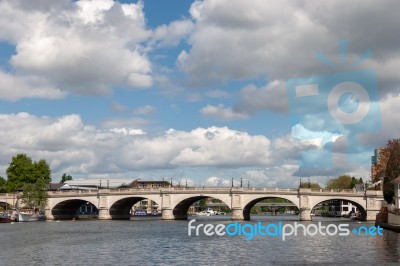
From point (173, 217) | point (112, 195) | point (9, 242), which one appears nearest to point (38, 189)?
point (112, 195)

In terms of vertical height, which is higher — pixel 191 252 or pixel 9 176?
pixel 9 176

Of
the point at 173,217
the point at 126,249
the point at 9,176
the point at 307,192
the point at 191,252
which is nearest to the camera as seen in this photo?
the point at 191,252

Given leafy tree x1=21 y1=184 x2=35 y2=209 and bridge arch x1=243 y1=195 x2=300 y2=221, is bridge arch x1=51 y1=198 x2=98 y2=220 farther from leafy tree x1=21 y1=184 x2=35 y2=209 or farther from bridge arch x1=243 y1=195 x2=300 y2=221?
bridge arch x1=243 y1=195 x2=300 y2=221

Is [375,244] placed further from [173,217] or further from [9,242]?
[173,217]

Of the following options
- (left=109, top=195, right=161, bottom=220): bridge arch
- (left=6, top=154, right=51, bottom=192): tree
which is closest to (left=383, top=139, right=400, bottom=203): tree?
(left=109, top=195, right=161, bottom=220): bridge arch

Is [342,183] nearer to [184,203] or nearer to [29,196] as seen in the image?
[184,203]

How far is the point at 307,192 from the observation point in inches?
4860

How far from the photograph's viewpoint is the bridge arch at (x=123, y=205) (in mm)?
136125

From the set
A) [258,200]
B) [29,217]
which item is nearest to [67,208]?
[29,217]

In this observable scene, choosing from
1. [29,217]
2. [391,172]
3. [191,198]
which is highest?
[391,172]

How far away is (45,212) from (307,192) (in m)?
62.7

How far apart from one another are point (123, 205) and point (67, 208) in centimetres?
Result: 1678

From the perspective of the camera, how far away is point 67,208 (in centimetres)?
15625

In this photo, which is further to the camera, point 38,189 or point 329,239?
point 38,189
